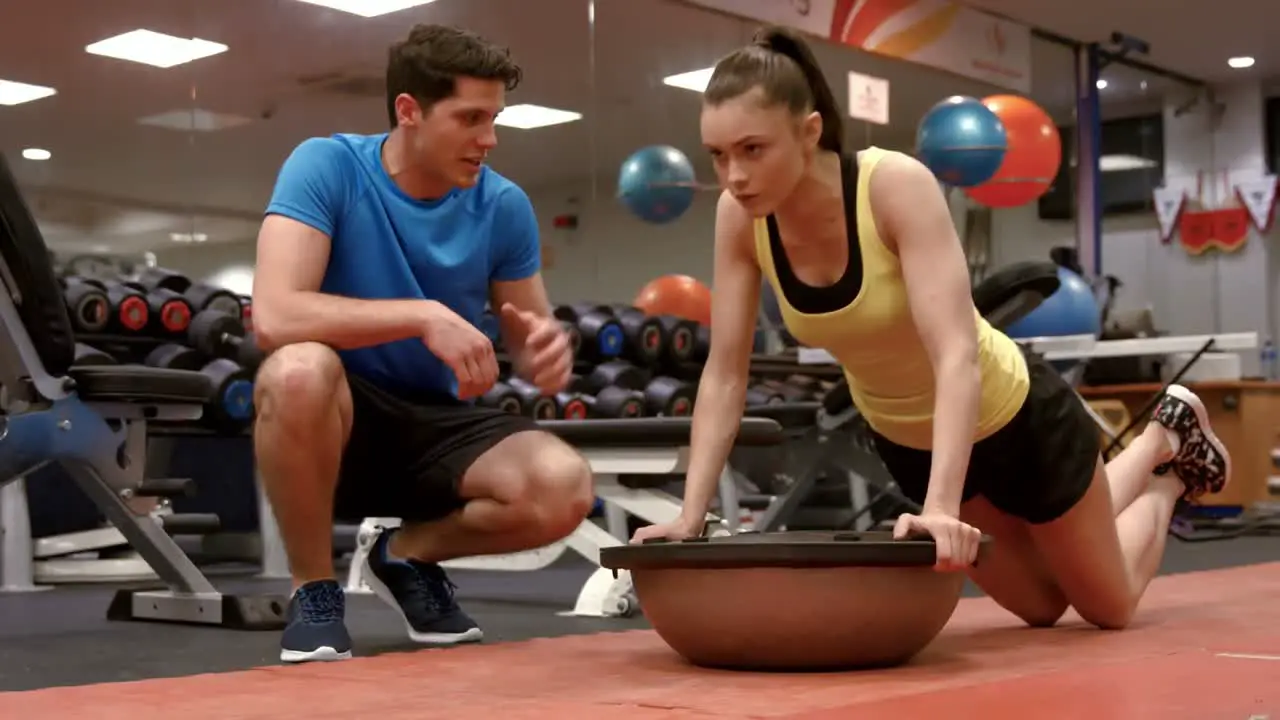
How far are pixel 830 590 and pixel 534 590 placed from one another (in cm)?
201

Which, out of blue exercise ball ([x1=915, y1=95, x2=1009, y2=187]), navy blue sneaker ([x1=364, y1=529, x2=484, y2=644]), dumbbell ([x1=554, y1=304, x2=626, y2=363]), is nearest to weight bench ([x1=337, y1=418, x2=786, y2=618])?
navy blue sneaker ([x1=364, y1=529, x2=484, y2=644])

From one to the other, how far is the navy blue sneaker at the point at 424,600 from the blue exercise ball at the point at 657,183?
3.82 metres

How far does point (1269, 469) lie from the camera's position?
689 cm

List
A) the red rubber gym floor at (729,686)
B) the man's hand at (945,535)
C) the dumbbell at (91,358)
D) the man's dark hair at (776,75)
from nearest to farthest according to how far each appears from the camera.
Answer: the red rubber gym floor at (729,686)
the man's hand at (945,535)
the man's dark hair at (776,75)
the dumbbell at (91,358)

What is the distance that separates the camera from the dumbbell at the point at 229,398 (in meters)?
4.34

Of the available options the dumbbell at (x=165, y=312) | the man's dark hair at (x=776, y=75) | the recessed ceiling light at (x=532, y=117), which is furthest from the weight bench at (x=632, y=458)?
the recessed ceiling light at (x=532, y=117)

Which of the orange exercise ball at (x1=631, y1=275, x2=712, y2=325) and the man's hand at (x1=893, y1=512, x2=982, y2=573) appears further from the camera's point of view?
the orange exercise ball at (x1=631, y1=275, x2=712, y2=325)

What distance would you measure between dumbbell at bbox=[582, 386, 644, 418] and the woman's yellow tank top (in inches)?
126

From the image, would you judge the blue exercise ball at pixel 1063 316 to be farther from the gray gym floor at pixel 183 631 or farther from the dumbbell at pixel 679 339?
the gray gym floor at pixel 183 631

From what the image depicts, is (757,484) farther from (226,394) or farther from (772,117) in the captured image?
(772,117)

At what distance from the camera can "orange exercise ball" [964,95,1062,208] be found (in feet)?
20.7

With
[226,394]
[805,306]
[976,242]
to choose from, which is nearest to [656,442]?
[805,306]

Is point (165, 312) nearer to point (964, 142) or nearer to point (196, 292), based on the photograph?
point (196, 292)

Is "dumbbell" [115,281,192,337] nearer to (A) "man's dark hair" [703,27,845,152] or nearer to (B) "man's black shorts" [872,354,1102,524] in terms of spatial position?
(B) "man's black shorts" [872,354,1102,524]
